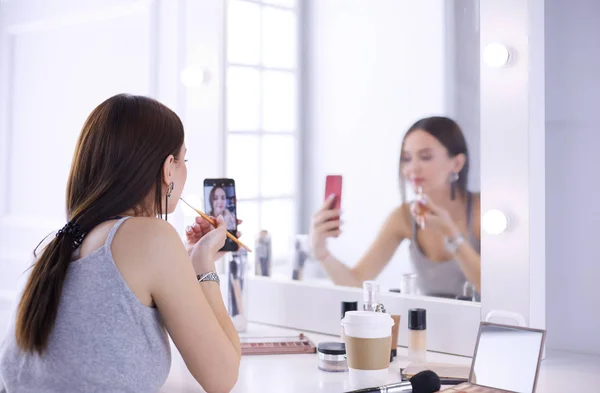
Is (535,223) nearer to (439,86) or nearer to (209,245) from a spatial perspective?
(439,86)

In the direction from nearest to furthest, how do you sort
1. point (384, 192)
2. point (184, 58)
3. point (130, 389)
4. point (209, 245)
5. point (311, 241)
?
1. point (130, 389)
2. point (209, 245)
3. point (384, 192)
4. point (311, 241)
5. point (184, 58)

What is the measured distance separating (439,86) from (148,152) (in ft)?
2.10

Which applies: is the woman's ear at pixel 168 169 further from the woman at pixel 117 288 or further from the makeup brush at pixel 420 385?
the makeup brush at pixel 420 385

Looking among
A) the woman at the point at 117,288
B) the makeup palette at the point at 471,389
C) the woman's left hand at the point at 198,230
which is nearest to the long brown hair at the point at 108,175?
the woman at the point at 117,288

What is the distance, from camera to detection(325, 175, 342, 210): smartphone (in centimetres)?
166

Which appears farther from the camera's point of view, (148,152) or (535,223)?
(535,223)

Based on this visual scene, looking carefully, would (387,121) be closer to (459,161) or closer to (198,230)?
(459,161)

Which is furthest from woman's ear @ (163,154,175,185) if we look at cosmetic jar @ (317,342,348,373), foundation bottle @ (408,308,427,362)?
foundation bottle @ (408,308,427,362)

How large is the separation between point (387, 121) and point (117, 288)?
28.9 inches

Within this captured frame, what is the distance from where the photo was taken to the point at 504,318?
1.39 meters

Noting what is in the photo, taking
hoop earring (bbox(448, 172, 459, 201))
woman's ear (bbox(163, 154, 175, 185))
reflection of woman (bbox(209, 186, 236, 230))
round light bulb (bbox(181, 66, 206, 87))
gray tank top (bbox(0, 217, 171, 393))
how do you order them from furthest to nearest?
round light bulb (bbox(181, 66, 206, 87)) < reflection of woman (bbox(209, 186, 236, 230)) < hoop earring (bbox(448, 172, 459, 201)) < woman's ear (bbox(163, 154, 175, 185)) < gray tank top (bbox(0, 217, 171, 393))

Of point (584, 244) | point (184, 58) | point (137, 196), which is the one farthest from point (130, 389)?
point (184, 58)

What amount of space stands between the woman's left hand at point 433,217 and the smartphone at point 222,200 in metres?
0.38

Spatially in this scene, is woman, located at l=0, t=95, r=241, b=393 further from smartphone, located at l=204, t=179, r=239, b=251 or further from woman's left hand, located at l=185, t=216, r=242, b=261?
smartphone, located at l=204, t=179, r=239, b=251
